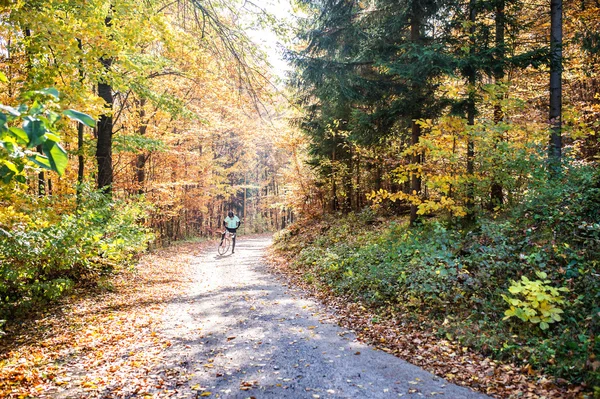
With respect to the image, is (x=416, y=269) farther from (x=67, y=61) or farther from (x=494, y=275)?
(x=67, y=61)

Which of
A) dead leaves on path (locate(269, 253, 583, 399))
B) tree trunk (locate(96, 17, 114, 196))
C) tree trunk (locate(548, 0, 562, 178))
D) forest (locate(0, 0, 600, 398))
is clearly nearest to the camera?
dead leaves on path (locate(269, 253, 583, 399))

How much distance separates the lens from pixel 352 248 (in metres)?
11.3

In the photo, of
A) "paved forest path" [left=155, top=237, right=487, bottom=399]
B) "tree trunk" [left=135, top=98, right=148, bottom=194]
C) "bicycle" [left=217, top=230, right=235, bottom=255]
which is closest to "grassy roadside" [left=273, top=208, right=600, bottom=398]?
"paved forest path" [left=155, top=237, right=487, bottom=399]

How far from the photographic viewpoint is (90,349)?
5613 millimetres

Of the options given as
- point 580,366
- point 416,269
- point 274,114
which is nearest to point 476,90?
point 416,269

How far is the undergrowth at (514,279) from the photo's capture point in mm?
4516

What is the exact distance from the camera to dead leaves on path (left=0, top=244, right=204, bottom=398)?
174 inches

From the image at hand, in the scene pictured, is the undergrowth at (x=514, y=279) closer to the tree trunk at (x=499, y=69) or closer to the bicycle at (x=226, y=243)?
the tree trunk at (x=499, y=69)

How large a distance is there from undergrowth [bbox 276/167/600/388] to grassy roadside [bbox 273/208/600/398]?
0.06 ft

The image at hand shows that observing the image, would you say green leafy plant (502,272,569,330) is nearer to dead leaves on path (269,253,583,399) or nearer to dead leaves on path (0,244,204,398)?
dead leaves on path (269,253,583,399)

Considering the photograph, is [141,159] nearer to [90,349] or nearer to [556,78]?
[90,349]

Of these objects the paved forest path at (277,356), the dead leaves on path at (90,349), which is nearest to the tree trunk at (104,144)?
the dead leaves on path at (90,349)

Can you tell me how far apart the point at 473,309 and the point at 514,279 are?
867 millimetres

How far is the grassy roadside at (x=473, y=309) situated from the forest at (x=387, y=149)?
1.4 inches
